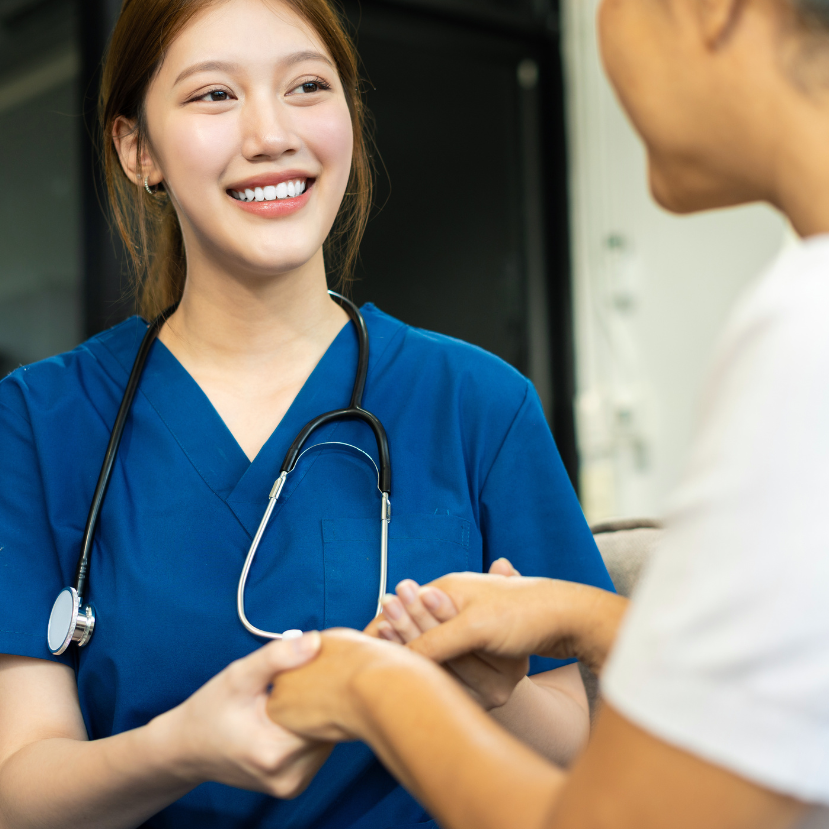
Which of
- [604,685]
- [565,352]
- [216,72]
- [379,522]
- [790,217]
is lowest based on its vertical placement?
[565,352]

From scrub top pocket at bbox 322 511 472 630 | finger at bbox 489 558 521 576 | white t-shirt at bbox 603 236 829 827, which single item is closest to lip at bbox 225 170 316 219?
scrub top pocket at bbox 322 511 472 630

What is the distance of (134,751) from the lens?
77cm

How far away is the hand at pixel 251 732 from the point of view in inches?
26.4

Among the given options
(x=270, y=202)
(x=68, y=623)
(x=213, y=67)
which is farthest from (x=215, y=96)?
(x=68, y=623)

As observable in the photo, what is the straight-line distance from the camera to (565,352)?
2.93m

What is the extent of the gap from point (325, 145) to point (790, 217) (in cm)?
66

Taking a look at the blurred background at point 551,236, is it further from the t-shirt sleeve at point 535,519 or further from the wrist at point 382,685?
the wrist at point 382,685

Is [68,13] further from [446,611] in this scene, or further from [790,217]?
[790,217]

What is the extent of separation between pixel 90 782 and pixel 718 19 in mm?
748

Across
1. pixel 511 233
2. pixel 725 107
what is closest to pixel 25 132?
pixel 511 233

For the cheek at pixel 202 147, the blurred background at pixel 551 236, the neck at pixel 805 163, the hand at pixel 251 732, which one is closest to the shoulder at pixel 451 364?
the cheek at pixel 202 147

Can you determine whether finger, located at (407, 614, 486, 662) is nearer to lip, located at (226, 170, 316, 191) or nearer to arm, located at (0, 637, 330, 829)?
arm, located at (0, 637, 330, 829)

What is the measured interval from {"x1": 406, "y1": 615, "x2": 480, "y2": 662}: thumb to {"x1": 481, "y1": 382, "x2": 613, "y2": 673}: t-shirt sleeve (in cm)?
28

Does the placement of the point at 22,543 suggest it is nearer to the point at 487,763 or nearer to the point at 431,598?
the point at 431,598
